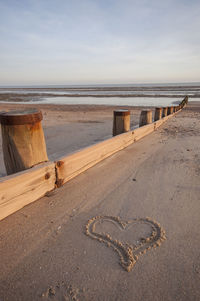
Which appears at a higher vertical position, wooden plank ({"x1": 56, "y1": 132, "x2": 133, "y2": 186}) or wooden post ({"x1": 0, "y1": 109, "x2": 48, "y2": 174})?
wooden post ({"x1": 0, "y1": 109, "x2": 48, "y2": 174})

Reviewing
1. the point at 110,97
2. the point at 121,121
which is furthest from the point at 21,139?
the point at 110,97

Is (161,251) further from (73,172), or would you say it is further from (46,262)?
(73,172)

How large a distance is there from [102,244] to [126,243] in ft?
0.57

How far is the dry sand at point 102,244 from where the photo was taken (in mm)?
983

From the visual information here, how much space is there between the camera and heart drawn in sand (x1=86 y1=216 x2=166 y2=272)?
1160mm

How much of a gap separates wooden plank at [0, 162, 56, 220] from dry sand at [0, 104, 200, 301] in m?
0.09

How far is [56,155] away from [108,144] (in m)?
1.08

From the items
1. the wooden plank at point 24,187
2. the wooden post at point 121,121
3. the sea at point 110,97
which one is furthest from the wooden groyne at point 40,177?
the sea at point 110,97

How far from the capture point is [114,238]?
1.30 meters

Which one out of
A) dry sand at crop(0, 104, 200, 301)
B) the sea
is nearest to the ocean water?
the sea

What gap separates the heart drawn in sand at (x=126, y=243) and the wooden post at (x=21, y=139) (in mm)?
815

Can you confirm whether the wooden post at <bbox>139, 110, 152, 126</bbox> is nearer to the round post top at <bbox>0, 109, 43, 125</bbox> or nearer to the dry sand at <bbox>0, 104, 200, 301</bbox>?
the dry sand at <bbox>0, 104, 200, 301</bbox>

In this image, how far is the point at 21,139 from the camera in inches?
62.1

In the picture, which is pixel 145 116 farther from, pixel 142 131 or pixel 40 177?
pixel 40 177
